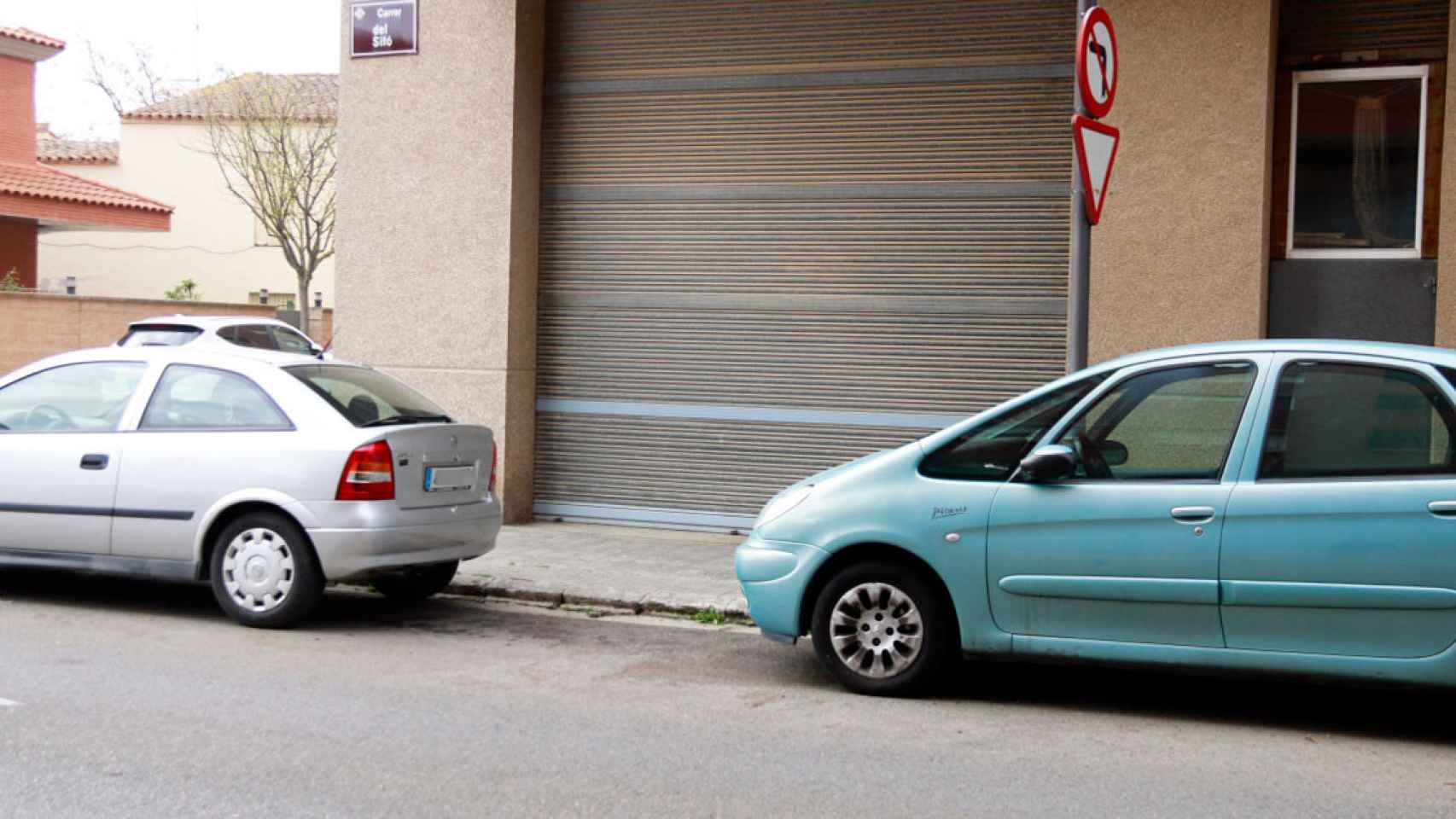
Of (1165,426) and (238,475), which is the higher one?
(1165,426)

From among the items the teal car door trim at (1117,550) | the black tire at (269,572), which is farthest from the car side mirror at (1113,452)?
the black tire at (269,572)

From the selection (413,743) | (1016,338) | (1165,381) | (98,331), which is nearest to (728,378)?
(1016,338)

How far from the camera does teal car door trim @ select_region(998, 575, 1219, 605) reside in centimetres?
616

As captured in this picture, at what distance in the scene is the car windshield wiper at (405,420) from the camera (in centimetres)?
836

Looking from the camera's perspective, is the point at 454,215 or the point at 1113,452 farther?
the point at 454,215

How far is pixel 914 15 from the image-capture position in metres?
11.4

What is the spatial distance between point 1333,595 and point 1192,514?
1.98 feet

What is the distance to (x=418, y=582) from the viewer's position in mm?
9195

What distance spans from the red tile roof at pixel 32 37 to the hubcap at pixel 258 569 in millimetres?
26136

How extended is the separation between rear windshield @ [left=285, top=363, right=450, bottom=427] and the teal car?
2489mm

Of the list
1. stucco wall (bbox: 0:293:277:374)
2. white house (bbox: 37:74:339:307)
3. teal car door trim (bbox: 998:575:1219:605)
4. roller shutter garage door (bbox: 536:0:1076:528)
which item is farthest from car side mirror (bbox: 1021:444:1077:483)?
white house (bbox: 37:74:339:307)

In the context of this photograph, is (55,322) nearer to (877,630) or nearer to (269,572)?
(269,572)

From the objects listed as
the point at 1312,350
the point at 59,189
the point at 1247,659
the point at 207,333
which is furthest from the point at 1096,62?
the point at 59,189

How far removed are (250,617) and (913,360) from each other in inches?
208
